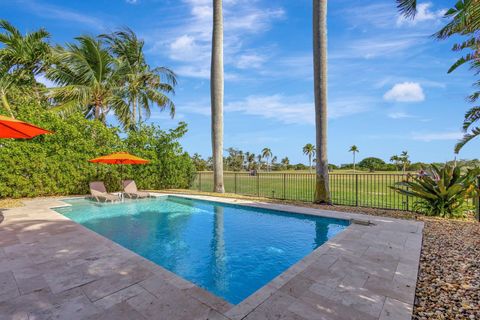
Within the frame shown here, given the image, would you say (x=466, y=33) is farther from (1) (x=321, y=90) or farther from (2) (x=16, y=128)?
(2) (x=16, y=128)

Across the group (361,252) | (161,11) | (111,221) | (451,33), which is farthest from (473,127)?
(161,11)

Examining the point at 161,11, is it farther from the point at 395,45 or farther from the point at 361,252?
the point at 361,252

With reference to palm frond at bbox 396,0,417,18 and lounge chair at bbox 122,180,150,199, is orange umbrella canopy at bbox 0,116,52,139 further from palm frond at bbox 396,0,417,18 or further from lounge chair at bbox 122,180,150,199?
palm frond at bbox 396,0,417,18

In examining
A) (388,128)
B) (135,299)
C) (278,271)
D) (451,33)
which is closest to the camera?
(135,299)

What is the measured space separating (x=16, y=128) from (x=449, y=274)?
7.71 m

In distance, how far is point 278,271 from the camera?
13.4 ft

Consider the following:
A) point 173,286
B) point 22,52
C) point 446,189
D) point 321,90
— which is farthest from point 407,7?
point 22,52

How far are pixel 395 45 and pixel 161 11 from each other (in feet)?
32.1

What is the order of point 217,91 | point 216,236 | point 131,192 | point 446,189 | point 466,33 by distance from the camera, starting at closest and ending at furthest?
point 216,236, point 446,189, point 466,33, point 131,192, point 217,91

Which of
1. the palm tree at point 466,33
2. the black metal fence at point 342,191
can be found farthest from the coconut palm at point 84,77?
the palm tree at point 466,33

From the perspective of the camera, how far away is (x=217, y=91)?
12.4 m

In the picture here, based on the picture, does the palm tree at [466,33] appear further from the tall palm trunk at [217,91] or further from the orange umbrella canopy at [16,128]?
the orange umbrella canopy at [16,128]

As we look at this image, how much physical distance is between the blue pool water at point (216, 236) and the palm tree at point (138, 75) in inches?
357

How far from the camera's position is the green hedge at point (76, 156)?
9.73m
